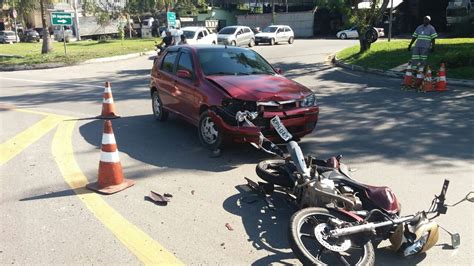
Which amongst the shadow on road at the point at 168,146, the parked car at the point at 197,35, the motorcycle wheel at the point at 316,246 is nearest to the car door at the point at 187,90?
the shadow on road at the point at 168,146

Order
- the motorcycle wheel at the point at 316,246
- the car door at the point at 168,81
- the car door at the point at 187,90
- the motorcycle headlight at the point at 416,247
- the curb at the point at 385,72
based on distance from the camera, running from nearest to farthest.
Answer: the motorcycle wheel at the point at 316,246 → the motorcycle headlight at the point at 416,247 → the car door at the point at 187,90 → the car door at the point at 168,81 → the curb at the point at 385,72

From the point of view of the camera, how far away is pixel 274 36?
37.0m

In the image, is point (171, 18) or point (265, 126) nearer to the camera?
point (265, 126)

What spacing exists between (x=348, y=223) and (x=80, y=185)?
A: 3.37m

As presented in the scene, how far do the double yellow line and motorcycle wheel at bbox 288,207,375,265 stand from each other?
1.02 metres

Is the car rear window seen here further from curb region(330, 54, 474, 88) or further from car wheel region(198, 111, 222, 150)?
curb region(330, 54, 474, 88)

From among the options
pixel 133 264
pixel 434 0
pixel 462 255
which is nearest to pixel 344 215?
pixel 462 255

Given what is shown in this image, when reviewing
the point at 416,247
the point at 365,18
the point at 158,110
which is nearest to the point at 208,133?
the point at 158,110

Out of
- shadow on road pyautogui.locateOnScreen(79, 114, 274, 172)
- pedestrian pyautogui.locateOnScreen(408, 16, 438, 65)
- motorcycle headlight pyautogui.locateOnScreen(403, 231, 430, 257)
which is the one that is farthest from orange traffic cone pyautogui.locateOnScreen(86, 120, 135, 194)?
pedestrian pyautogui.locateOnScreen(408, 16, 438, 65)

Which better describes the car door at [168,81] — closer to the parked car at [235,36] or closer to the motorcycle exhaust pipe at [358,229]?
the motorcycle exhaust pipe at [358,229]

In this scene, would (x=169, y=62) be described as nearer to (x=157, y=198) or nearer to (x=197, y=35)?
(x=157, y=198)

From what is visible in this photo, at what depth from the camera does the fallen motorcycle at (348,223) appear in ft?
12.1

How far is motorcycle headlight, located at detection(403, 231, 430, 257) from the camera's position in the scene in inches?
151

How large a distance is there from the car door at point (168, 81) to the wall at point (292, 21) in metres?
46.6
